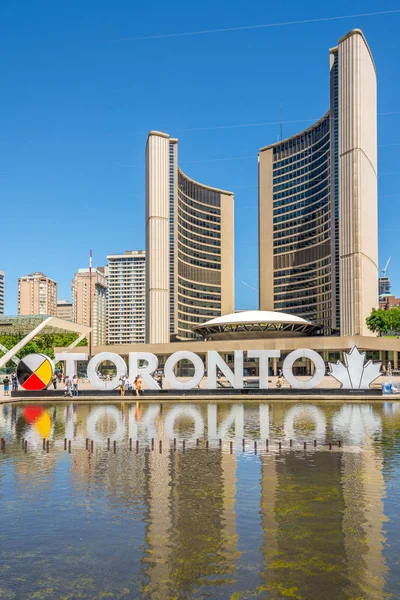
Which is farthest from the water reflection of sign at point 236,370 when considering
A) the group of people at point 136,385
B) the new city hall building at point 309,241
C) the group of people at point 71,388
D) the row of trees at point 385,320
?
the row of trees at point 385,320

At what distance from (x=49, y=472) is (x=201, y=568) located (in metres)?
10.9

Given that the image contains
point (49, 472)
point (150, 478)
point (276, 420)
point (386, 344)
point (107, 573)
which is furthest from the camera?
point (386, 344)

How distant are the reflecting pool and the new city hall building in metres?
86.7

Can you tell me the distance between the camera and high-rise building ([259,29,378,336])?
137 m

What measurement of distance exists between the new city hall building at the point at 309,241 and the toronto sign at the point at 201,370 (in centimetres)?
5596

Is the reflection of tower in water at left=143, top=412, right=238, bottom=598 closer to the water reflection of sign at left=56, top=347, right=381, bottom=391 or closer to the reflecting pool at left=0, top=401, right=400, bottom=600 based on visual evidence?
the reflecting pool at left=0, top=401, right=400, bottom=600

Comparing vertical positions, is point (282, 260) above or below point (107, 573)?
above

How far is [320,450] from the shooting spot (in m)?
25.7

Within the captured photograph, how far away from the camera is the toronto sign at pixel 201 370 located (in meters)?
53.8

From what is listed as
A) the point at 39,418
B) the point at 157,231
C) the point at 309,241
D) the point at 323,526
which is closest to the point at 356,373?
the point at 39,418

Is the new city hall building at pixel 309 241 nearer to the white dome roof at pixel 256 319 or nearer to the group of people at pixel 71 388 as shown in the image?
the white dome roof at pixel 256 319

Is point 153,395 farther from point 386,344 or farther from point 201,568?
point 386,344

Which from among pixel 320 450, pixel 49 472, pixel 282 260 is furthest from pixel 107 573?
pixel 282 260

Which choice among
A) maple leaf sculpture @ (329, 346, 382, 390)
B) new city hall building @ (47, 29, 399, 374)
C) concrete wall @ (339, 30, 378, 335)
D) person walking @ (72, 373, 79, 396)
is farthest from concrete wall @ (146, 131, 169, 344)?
maple leaf sculpture @ (329, 346, 382, 390)
